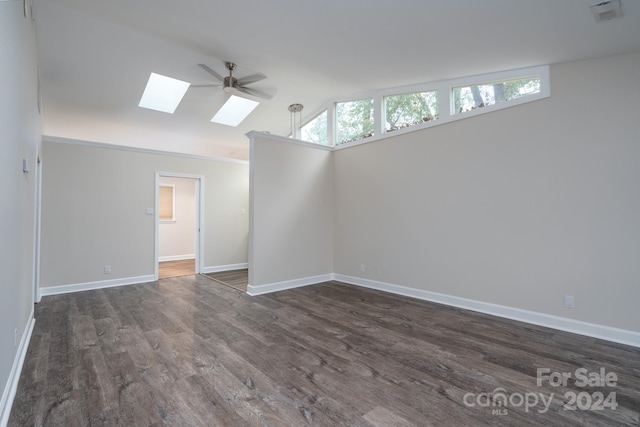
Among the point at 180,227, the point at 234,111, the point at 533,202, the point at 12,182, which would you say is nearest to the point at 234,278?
the point at 180,227

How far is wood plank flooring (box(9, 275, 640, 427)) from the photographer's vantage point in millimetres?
1842

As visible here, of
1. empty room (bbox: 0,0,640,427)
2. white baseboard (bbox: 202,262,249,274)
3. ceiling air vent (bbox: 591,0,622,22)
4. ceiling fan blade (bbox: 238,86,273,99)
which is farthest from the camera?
white baseboard (bbox: 202,262,249,274)

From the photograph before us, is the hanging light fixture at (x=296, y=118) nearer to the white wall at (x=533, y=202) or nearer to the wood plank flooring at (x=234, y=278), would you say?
the white wall at (x=533, y=202)

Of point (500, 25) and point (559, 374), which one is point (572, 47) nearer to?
point (500, 25)

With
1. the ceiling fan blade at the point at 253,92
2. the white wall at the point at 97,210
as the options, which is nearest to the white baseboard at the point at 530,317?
the ceiling fan blade at the point at 253,92

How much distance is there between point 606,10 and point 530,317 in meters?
2.98

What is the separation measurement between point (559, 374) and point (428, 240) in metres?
2.23

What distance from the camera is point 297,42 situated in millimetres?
3523

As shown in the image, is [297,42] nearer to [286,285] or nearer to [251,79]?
[251,79]

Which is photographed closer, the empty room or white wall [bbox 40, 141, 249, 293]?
the empty room

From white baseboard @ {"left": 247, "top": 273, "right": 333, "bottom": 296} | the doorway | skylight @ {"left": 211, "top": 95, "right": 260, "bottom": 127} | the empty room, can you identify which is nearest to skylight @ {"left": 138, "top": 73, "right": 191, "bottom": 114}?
the empty room

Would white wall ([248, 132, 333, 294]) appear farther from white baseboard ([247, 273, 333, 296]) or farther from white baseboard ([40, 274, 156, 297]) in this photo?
white baseboard ([40, 274, 156, 297])

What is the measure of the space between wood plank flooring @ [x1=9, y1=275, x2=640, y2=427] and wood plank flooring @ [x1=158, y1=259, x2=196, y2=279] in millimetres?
2177

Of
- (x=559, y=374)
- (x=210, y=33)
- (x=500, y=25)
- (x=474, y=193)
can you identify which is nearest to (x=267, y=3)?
(x=210, y=33)
